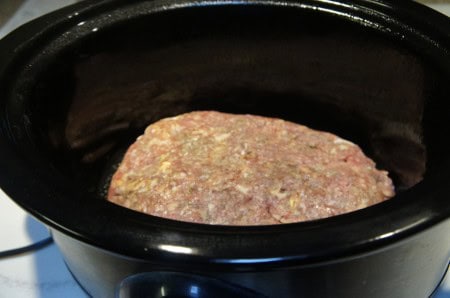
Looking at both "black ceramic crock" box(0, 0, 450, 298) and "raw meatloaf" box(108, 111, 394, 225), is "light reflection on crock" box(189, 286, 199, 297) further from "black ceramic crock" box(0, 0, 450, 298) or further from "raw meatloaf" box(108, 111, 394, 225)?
"raw meatloaf" box(108, 111, 394, 225)

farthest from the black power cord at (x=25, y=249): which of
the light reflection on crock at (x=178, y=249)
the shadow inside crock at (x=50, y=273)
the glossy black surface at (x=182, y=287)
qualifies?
the light reflection on crock at (x=178, y=249)

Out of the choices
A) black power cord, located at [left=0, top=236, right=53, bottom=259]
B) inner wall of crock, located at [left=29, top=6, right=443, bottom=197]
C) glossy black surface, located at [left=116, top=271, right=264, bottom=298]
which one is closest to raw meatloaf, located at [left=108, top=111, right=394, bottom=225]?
inner wall of crock, located at [left=29, top=6, right=443, bottom=197]

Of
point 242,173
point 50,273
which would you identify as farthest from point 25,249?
point 242,173

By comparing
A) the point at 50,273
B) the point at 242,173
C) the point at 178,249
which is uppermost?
the point at 178,249

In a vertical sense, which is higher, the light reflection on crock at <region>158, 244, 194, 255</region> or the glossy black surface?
the light reflection on crock at <region>158, 244, 194, 255</region>

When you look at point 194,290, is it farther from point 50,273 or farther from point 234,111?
point 234,111

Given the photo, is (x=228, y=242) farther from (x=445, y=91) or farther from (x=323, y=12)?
(x=323, y=12)
